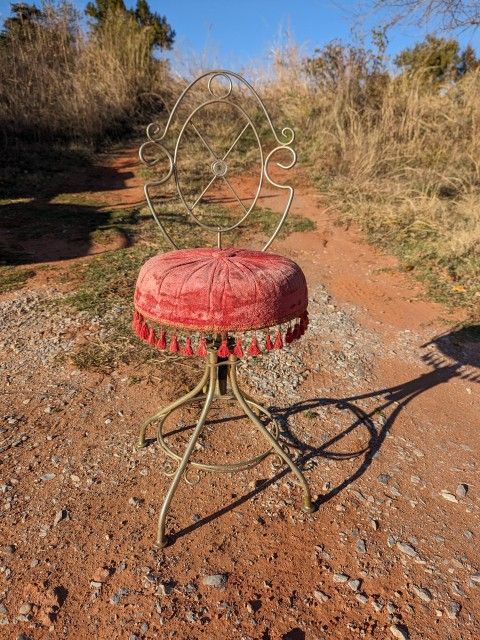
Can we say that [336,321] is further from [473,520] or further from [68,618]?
[68,618]

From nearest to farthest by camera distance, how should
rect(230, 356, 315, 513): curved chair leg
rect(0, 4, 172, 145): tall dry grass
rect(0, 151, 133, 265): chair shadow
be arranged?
rect(230, 356, 315, 513): curved chair leg, rect(0, 151, 133, 265): chair shadow, rect(0, 4, 172, 145): tall dry grass

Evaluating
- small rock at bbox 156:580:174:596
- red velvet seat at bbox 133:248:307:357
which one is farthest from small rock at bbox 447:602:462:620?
red velvet seat at bbox 133:248:307:357

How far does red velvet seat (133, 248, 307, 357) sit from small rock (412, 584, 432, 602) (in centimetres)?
84

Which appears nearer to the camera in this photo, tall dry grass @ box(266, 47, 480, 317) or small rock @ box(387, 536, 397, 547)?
small rock @ box(387, 536, 397, 547)

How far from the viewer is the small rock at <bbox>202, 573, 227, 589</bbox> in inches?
57.6

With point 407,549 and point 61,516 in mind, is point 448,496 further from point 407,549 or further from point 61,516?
point 61,516

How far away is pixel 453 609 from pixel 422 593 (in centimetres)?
9

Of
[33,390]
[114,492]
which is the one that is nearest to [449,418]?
[114,492]

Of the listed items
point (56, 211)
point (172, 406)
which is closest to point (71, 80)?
point (56, 211)

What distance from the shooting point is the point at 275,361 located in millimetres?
2740

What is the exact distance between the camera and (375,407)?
243cm

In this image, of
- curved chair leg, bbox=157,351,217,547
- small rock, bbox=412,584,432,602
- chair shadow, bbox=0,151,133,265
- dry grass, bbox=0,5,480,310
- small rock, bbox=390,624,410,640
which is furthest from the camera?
dry grass, bbox=0,5,480,310

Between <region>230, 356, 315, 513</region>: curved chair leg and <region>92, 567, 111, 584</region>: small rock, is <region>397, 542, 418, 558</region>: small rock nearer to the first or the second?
<region>230, 356, 315, 513</region>: curved chair leg

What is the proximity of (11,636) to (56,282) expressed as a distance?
2746mm
